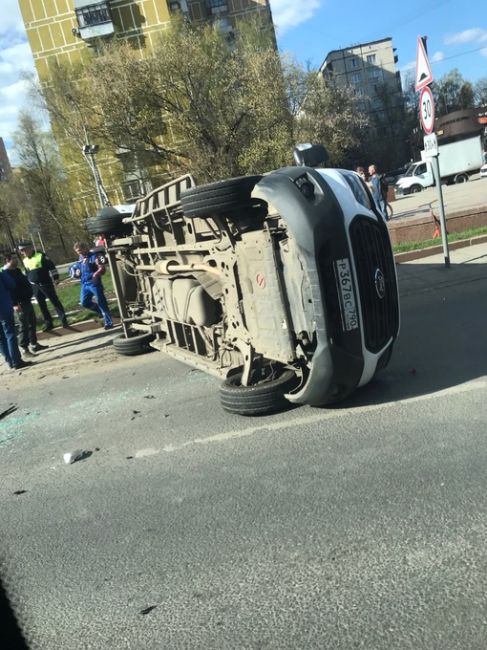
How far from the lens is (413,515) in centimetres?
276

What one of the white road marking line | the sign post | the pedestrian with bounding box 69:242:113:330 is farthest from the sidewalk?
the pedestrian with bounding box 69:242:113:330

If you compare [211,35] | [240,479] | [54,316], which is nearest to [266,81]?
[211,35]

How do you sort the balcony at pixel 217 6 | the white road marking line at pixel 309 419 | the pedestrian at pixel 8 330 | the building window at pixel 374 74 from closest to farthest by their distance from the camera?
the white road marking line at pixel 309 419 → the pedestrian at pixel 8 330 → the balcony at pixel 217 6 → the building window at pixel 374 74

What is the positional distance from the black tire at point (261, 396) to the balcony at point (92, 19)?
4769cm

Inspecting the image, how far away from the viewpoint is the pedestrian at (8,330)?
8.07m

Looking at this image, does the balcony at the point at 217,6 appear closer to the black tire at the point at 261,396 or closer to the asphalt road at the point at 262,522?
the asphalt road at the point at 262,522

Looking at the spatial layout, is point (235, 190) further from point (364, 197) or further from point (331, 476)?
point (331, 476)

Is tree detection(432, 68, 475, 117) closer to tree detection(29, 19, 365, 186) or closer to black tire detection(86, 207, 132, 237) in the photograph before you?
tree detection(29, 19, 365, 186)

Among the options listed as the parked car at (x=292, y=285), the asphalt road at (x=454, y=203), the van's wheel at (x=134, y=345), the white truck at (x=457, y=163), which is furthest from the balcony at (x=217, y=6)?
the parked car at (x=292, y=285)

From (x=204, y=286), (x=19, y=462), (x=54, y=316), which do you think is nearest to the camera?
(x=19, y=462)

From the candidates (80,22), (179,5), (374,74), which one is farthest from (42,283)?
(374,74)

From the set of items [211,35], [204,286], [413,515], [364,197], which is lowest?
[413,515]

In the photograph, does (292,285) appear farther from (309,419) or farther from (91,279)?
(91,279)

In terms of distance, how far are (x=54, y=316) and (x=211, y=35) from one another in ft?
62.1
